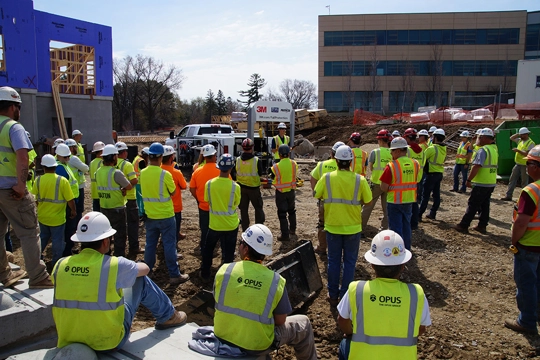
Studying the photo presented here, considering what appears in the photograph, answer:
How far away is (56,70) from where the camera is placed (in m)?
20.7

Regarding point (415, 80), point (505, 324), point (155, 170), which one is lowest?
point (505, 324)

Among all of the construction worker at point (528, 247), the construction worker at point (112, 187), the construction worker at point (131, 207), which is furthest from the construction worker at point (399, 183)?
the construction worker at point (131, 207)

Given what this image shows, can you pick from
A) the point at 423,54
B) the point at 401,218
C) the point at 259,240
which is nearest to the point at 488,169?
the point at 401,218

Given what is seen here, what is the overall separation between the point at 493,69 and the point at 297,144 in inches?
1476

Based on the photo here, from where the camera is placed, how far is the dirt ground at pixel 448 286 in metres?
4.64

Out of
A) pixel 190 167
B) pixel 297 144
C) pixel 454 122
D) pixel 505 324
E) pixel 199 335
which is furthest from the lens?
pixel 454 122

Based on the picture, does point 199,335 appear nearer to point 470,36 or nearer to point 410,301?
point 410,301

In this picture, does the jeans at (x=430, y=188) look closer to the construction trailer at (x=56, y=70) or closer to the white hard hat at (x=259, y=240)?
the white hard hat at (x=259, y=240)

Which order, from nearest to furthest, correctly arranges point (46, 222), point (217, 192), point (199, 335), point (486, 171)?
point (199, 335) < point (217, 192) < point (46, 222) < point (486, 171)

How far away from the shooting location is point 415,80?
50188mm

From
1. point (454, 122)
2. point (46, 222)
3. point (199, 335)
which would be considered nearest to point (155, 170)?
point (46, 222)

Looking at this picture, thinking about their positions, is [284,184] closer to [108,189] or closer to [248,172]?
[248,172]

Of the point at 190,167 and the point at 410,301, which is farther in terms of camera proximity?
the point at 190,167

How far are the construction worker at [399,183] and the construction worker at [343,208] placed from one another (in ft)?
4.44
